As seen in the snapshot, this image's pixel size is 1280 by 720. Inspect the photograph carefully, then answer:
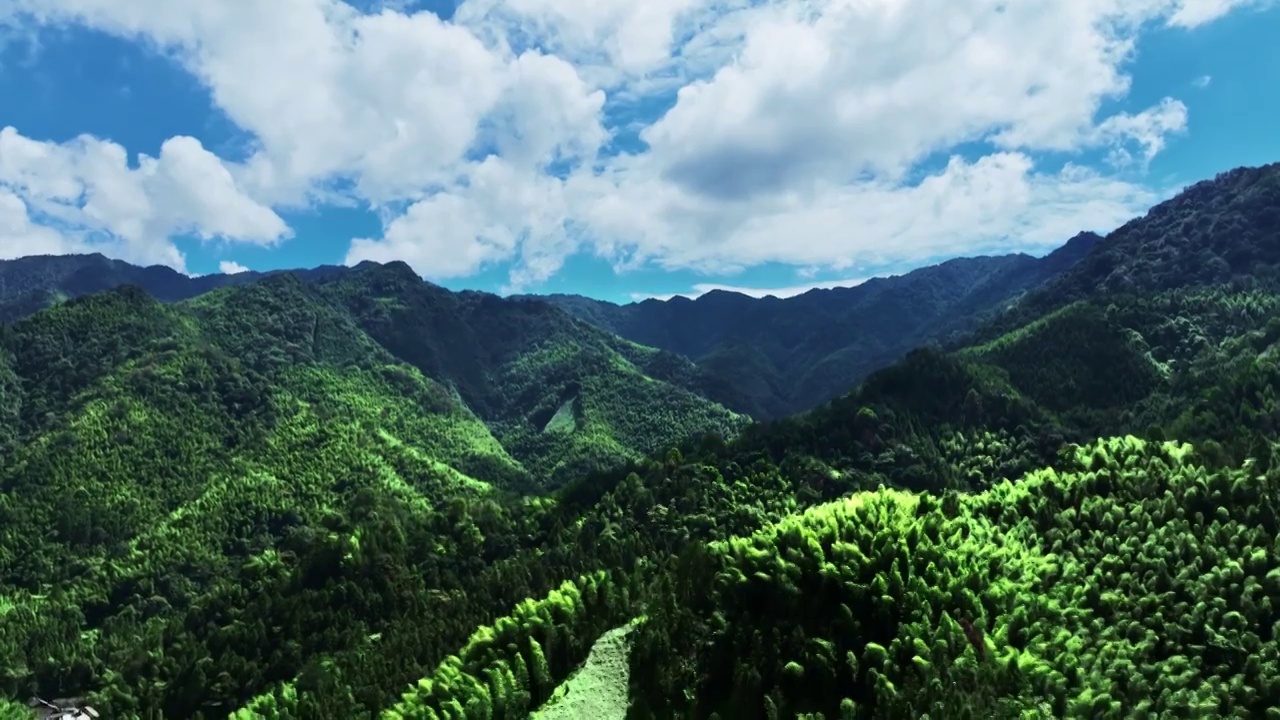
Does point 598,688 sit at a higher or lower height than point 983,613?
lower

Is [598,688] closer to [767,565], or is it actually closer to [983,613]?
[767,565]

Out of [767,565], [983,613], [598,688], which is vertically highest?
[767,565]

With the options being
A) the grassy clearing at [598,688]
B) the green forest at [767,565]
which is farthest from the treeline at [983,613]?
the grassy clearing at [598,688]

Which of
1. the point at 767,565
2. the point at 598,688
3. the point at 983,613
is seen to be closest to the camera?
the point at 983,613

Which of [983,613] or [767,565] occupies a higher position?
[767,565]

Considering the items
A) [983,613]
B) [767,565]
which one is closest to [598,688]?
[767,565]

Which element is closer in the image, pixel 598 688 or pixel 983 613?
pixel 983 613

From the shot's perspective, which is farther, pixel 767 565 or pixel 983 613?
pixel 767 565

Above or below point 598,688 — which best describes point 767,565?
above

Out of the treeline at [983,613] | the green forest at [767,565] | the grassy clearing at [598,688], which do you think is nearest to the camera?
the treeline at [983,613]

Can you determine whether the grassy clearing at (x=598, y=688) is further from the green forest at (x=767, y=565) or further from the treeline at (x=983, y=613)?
the treeline at (x=983, y=613)

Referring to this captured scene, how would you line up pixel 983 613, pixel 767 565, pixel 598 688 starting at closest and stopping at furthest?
pixel 983 613, pixel 598 688, pixel 767 565
